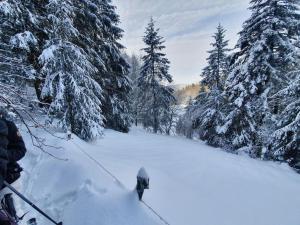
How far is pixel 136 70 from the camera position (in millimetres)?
49188

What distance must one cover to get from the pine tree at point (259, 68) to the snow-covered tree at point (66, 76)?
8.23 meters

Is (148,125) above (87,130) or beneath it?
beneath

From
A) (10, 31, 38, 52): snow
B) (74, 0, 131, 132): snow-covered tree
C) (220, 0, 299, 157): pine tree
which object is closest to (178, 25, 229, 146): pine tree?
(220, 0, 299, 157): pine tree

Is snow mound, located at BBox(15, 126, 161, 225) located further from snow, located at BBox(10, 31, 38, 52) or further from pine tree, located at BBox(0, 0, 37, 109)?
snow, located at BBox(10, 31, 38, 52)

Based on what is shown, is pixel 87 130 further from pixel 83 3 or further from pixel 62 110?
pixel 83 3

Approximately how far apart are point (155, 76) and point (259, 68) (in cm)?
1485

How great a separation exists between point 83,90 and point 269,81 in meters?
9.89

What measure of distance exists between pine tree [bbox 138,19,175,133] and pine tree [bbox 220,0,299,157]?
12828 millimetres

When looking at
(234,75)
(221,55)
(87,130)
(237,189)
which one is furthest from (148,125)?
(237,189)

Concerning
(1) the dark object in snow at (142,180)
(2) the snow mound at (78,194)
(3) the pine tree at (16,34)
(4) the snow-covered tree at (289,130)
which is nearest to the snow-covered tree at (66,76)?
(3) the pine tree at (16,34)

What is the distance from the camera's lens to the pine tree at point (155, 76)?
26792 millimetres

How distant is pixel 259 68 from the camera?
1365cm

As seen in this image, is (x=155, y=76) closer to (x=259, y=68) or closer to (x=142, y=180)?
(x=259, y=68)

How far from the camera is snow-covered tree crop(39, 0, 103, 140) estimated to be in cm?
917
